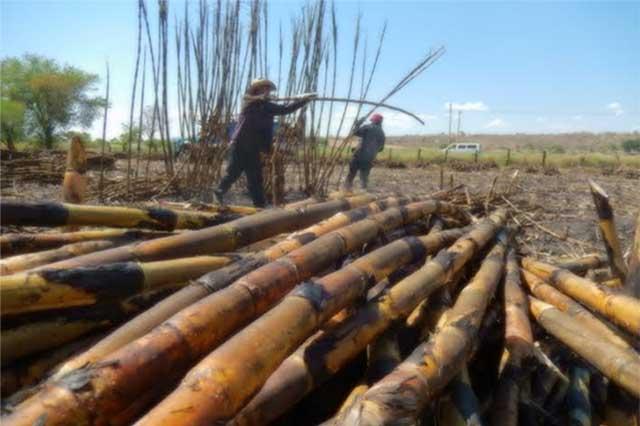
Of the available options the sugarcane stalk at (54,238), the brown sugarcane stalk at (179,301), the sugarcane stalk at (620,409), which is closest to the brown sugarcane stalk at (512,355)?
the sugarcane stalk at (620,409)

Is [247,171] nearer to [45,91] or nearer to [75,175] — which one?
[75,175]

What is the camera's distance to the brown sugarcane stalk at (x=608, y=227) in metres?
2.28

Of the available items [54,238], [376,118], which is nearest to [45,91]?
[376,118]

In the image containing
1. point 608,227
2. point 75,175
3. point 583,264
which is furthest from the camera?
point 583,264

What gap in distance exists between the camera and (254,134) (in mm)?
5066

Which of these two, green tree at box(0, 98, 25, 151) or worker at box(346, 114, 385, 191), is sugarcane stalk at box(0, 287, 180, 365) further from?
green tree at box(0, 98, 25, 151)

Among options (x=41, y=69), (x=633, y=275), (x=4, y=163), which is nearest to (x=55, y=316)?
(x=633, y=275)

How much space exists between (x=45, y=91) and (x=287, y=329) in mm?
32115

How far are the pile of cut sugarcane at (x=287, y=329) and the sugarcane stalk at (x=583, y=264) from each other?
1.81 ft

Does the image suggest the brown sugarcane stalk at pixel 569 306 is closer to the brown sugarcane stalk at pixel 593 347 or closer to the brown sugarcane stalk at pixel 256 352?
the brown sugarcane stalk at pixel 593 347

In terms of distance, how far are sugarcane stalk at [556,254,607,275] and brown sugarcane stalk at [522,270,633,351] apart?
0.67 metres

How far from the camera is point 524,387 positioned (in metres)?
1.59

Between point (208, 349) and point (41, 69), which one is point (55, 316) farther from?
point (41, 69)

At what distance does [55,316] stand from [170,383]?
46 centimetres
